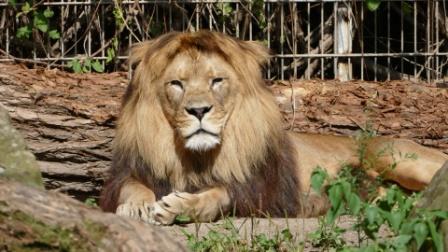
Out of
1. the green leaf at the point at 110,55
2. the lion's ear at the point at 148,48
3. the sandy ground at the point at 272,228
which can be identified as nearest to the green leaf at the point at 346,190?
the sandy ground at the point at 272,228

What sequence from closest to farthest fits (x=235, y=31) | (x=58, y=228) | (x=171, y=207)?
(x=58, y=228)
(x=171, y=207)
(x=235, y=31)

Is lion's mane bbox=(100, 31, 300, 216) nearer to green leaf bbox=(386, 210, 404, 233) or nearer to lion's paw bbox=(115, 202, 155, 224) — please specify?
lion's paw bbox=(115, 202, 155, 224)

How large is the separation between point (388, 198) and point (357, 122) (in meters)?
3.46

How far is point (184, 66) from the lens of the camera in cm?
715

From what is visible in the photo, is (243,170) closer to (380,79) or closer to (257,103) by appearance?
(257,103)

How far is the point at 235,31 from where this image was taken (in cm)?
966

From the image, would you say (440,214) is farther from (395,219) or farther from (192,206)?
(192,206)

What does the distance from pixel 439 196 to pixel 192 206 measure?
2.13 metres

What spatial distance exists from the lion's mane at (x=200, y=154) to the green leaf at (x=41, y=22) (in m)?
2.10

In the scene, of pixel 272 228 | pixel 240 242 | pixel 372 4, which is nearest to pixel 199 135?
pixel 272 228

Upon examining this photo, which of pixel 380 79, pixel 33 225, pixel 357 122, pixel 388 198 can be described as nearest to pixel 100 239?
pixel 33 225

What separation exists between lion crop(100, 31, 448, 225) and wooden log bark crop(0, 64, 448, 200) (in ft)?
2.93

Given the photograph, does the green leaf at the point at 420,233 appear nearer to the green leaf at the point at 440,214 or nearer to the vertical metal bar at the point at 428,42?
the green leaf at the point at 440,214

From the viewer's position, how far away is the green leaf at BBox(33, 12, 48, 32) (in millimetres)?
9391
